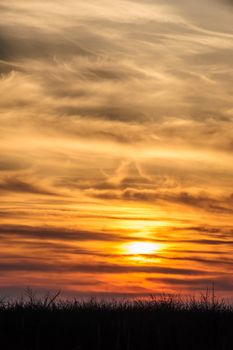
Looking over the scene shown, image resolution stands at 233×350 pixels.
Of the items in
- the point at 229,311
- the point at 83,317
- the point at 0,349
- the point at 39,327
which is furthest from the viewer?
the point at 229,311

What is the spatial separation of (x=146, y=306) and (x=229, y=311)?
1502 mm

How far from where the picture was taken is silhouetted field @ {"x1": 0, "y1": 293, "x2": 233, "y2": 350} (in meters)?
11.7

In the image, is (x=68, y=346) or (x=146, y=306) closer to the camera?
(x=68, y=346)

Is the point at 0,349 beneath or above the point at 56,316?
beneath

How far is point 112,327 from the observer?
12359 mm

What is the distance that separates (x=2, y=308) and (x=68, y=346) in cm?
251

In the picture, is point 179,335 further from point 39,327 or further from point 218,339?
point 39,327

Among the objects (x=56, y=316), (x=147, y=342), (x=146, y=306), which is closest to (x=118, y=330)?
(x=147, y=342)

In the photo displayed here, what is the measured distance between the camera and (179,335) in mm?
11977

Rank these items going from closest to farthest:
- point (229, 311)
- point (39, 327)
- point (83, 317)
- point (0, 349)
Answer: point (0, 349) → point (39, 327) → point (83, 317) → point (229, 311)

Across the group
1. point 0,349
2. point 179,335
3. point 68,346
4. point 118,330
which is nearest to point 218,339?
point 179,335

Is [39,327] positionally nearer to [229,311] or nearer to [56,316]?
[56,316]

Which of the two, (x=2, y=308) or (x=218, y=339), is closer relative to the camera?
(x=218, y=339)

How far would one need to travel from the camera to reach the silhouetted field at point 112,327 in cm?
1170
